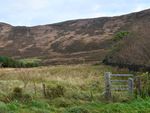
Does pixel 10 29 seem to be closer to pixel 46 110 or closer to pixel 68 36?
pixel 68 36

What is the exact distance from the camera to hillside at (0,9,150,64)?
77688mm

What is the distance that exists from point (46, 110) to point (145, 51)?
2640 centimetres

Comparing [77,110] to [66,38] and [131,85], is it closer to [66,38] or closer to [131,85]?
[131,85]

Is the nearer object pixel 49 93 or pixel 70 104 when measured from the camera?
pixel 70 104

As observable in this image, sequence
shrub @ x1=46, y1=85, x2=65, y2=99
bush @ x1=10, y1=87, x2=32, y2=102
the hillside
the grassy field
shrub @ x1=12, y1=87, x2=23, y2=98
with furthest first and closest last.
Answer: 1. the hillside
2. shrub @ x1=46, y1=85, x2=65, y2=99
3. shrub @ x1=12, y1=87, x2=23, y2=98
4. bush @ x1=10, y1=87, x2=32, y2=102
5. the grassy field

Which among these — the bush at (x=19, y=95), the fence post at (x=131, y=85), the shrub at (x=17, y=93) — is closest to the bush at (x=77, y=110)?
the bush at (x=19, y=95)

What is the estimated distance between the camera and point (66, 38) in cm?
9100

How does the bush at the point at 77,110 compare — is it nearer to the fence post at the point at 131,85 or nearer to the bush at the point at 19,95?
the bush at the point at 19,95

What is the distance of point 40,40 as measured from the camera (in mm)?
94875

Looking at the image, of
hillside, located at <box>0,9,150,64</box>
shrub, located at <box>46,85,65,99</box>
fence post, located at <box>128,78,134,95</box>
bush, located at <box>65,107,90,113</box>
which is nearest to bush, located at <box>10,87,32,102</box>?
shrub, located at <box>46,85,65,99</box>

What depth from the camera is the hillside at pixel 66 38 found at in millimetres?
77688

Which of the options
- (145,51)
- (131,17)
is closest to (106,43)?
(131,17)

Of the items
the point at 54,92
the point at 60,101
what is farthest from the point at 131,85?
the point at 60,101

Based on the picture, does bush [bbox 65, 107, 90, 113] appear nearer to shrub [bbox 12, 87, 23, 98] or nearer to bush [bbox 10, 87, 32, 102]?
bush [bbox 10, 87, 32, 102]
